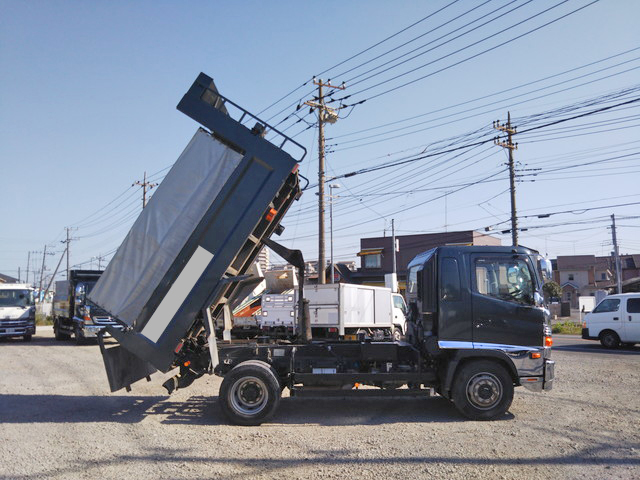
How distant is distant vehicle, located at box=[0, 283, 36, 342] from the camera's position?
2262cm

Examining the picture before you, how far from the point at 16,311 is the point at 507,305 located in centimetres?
2252

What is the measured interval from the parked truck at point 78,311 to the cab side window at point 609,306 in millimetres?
18703

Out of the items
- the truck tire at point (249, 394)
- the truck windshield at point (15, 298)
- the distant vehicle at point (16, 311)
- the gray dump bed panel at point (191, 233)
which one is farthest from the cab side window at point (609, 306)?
the truck windshield at point (15, 298)

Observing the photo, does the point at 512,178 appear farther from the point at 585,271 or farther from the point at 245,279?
the point at 585,271

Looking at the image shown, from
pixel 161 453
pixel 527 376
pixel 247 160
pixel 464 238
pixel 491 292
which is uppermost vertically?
pixel 464 238

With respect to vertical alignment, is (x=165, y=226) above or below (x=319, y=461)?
above

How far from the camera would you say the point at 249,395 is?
7.64 m

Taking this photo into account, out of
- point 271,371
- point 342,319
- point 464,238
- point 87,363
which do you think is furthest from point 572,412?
point 464,238

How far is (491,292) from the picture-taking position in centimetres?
786

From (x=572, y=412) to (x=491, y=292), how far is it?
2408 mm

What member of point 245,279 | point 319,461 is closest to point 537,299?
point 319,461

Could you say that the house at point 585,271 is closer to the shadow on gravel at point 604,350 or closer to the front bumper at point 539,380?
the shadow on gravel at point 604,350

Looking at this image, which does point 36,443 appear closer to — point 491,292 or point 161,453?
point 161,453

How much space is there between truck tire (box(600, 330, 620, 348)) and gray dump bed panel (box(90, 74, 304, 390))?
17.0 m
